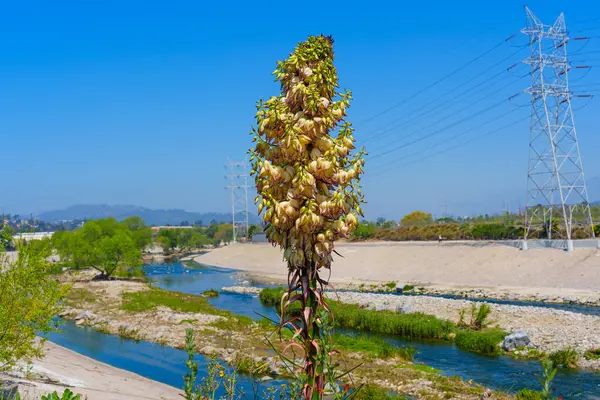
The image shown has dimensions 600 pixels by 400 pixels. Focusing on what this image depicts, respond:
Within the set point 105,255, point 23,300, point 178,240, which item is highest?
point 23,300

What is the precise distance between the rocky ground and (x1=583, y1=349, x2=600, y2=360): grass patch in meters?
0.20

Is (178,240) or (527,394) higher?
(178,240)

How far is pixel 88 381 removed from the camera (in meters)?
19.3

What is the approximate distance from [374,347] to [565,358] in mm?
8319

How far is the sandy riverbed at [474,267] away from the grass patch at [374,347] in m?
21.6

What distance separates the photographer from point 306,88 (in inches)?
178

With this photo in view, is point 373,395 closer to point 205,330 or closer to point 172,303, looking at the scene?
point 205,330

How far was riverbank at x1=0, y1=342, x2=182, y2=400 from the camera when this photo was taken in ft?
53.7

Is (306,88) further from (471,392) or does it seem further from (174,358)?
(174,358)

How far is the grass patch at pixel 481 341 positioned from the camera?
24.9 meters

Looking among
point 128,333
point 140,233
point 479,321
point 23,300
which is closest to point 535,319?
point 479,321

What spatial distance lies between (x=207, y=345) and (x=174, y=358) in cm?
194

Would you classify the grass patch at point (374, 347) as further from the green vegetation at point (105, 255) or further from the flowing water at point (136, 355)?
the green vegetation at point (105, 255)

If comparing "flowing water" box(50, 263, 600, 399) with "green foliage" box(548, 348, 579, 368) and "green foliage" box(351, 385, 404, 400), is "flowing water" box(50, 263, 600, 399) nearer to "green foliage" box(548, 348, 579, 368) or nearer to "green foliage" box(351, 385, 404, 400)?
"green foliage" box(548, 348, 579, 368)
